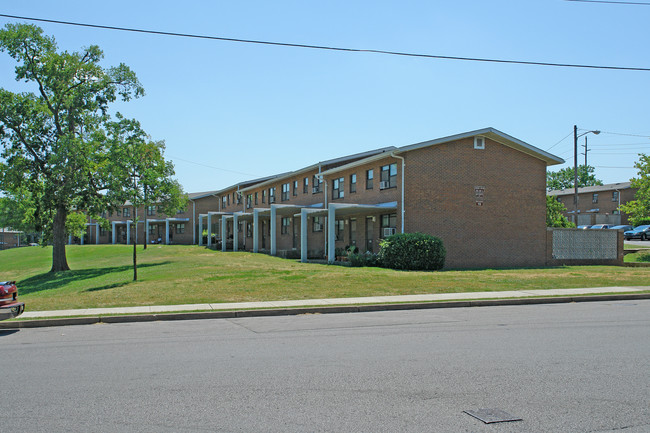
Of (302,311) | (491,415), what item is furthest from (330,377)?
(302,311)

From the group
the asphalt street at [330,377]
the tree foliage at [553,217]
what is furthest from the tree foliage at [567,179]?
the asphalt street at [330,377]

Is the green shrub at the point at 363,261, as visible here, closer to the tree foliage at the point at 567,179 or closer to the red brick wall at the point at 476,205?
the red brick wall at the point at 476,205

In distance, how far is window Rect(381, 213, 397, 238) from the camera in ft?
88.3

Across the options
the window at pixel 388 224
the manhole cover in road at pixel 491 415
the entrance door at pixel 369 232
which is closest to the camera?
the manhole cover in road at pixel 491 415

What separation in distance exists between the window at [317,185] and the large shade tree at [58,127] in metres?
12.2

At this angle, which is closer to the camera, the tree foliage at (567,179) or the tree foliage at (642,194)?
the tree foliage at (642,194)

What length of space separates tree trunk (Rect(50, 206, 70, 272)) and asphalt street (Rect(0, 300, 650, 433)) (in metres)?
21.1

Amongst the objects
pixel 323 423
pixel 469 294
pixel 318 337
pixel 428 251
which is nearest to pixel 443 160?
pixel 428 251

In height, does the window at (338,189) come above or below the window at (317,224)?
above

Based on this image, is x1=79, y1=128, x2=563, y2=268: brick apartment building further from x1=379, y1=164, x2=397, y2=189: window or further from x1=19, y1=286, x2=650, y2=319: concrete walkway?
x1=19, y1=286, x2=650, y2=319: concrete walkway

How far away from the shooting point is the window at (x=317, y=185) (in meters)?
34.6

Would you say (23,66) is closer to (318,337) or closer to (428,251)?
(428,251)

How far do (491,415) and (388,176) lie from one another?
2281 centimetres

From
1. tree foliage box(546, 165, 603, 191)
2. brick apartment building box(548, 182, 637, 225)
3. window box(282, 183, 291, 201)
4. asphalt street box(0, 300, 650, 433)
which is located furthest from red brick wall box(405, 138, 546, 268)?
tree foliage box(546, 165, 603, 191)
